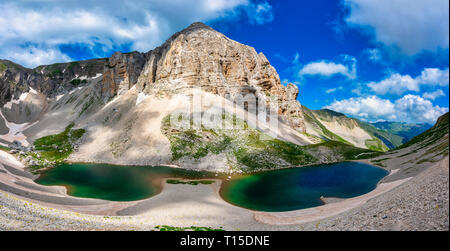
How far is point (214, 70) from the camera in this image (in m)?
108

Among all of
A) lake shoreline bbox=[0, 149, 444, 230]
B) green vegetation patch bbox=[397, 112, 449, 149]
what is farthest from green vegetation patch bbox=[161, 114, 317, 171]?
green vegetation patch bbox=[397, 112, 449, 149]

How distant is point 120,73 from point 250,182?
111426mm

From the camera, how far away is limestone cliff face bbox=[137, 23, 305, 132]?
10369 centimetres

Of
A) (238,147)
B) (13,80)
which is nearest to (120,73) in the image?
(238,147)

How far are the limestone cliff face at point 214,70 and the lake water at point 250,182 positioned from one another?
50240 millimetres

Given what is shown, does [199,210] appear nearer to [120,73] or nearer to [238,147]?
[238,147]

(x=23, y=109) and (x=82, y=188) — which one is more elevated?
(x=23, y=109)

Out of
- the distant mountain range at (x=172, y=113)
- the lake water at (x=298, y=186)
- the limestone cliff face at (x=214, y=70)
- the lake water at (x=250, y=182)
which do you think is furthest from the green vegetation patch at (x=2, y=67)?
the lake water at (x=298, y=186)

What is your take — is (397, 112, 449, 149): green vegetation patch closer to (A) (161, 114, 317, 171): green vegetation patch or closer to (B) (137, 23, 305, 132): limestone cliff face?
(A) (161, 114, 317, 171): green vegetation patch

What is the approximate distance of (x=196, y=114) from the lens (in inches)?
3376

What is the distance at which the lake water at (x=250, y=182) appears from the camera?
135ft
